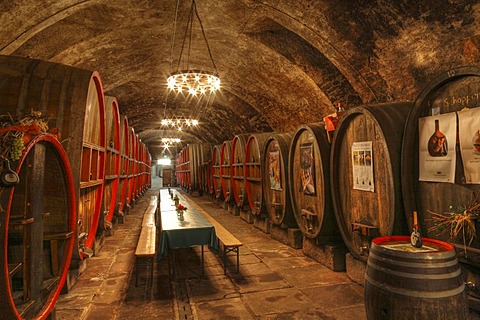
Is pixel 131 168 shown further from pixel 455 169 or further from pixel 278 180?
pixel 455 169

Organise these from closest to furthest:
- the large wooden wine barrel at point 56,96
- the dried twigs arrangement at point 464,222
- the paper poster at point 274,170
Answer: the dried twigs arrangement at point 464,222 < the large wooden wine barrel at point 56,96 < the paper poster at point 274,170

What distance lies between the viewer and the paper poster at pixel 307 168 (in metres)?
4.37

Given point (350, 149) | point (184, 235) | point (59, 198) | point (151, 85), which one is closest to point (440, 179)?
point (350, 149)

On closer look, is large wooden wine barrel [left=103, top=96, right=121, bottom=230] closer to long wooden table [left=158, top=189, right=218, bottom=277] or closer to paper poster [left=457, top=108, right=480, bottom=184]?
long wooden table [left=158, top=189, right=218, bottom=277]

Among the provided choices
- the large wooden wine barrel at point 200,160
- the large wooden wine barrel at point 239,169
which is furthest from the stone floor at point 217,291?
the large wooden wine barrel at point 200,160

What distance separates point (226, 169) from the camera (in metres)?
9.11

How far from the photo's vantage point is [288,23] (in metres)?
5.92

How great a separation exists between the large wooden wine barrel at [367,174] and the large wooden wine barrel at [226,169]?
186 inches

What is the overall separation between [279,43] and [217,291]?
17.5 feet

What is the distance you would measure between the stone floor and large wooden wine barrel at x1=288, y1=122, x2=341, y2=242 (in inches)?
21.3

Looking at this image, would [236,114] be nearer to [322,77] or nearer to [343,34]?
[322,77]

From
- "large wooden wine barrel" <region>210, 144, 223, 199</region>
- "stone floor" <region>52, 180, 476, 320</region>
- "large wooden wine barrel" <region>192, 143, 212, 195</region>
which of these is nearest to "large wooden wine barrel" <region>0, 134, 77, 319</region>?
"stone floor" <region>52, 180, 476, 320</region>

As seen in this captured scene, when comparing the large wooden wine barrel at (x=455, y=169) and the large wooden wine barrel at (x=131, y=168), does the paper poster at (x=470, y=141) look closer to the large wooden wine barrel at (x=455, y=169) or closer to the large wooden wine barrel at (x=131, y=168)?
the large wooden wine barrel at (x=455, y=169)

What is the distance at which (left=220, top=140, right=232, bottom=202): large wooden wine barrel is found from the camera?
866cm
